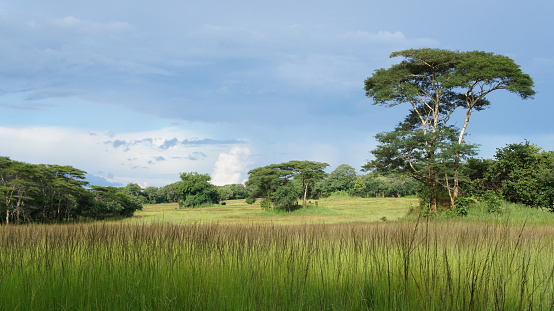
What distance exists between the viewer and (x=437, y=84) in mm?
24703

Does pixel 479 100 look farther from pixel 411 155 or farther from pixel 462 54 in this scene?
pixel 411 155

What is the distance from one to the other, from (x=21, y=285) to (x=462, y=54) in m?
27.0

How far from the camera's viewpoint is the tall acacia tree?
2195cm

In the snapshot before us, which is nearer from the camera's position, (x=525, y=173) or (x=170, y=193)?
(x=525, y=173)

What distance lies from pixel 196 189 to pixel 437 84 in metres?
44.4

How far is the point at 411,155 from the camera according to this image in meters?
22.8

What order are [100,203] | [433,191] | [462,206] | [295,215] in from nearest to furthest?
[462,206] < [433,191] < [100,203] < [295,215]

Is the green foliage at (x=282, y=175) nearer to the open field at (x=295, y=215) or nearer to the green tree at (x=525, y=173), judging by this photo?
the open field at (x=295, y=215)

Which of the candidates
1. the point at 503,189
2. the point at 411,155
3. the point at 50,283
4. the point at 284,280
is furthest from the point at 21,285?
the point at 503,189

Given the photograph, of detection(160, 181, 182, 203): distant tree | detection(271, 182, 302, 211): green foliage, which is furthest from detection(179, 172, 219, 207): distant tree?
detection(271, 182, 302, 211): green foliage

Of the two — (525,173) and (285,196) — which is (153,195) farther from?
(525,173)

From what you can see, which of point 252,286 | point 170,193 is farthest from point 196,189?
point 252,286

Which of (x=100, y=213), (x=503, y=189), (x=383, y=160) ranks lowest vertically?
(x=100, y=213)

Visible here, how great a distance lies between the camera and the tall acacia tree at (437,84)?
2195 centimetres
